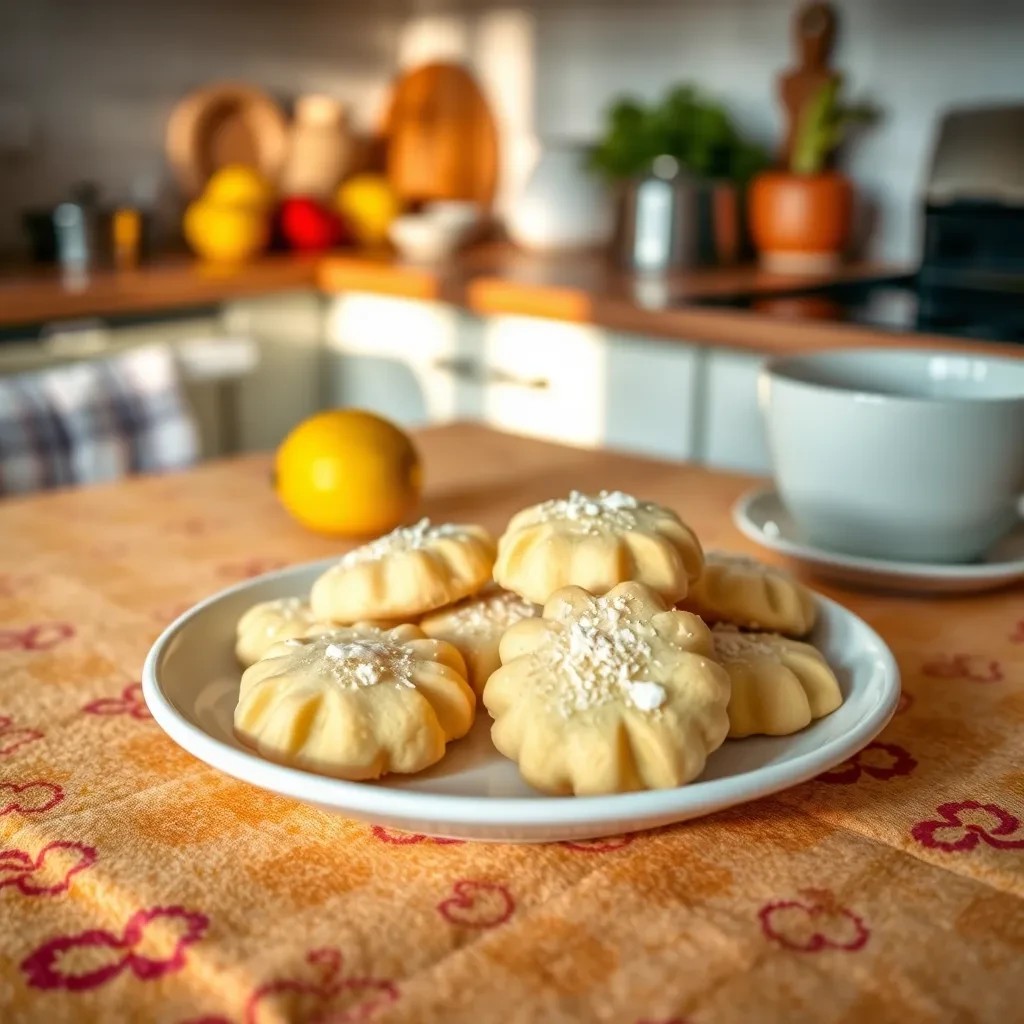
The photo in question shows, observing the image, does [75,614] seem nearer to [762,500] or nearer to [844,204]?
[762,500]

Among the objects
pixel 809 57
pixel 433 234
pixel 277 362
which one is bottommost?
pixel 277 362

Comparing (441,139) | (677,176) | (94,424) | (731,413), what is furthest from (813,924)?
(441,139)

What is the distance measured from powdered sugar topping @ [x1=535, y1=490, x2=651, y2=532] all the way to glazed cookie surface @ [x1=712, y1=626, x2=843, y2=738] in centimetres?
8

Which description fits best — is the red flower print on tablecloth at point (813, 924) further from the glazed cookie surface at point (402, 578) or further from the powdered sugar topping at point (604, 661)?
the glazed cookie surface at point (402, 578)

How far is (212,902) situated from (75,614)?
1.21 feet

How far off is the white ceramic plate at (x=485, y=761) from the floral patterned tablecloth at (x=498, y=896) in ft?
0.08

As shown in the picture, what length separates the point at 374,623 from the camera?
62 cm

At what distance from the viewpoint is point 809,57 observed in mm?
2354

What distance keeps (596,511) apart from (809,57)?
6.56ft

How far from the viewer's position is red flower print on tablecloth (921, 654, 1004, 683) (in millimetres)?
702

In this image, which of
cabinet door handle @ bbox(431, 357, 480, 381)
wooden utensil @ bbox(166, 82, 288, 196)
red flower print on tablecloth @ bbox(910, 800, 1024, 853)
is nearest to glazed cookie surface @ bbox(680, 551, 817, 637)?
red flower print on tablecloth @ bbox(910, 800, 1024, 853)

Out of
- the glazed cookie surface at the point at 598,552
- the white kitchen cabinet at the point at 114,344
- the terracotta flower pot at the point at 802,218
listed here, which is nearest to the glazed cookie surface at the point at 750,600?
the glazed cookie surface at the point at 598,552

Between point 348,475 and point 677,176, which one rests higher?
point 677,176

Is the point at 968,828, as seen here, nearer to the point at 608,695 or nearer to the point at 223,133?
the point at 608,695
